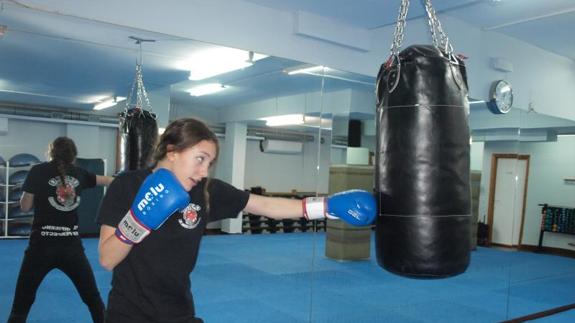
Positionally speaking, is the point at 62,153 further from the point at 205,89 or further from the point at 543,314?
the point at 543,314

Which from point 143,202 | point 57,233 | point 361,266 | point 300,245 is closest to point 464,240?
point 143,202

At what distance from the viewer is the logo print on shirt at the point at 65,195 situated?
2631mm

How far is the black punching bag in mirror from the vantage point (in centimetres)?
174

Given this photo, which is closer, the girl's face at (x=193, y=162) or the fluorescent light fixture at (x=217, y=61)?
the girl's face at (x=193, y=162)

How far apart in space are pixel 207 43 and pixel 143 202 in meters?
2.19

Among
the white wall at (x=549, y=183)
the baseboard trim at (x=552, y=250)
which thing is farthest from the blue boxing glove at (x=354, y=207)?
the baseboard trim at (x=552, y=250)

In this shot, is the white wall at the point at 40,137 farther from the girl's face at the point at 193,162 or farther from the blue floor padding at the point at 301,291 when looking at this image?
the girl's face at the point at 193,162

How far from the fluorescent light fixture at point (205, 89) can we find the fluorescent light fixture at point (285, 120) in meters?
0.52

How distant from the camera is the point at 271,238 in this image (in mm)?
4180

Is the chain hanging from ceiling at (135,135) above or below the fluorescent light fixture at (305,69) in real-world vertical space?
below

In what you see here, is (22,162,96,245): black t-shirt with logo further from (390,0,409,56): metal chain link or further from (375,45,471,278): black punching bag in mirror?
(390,0,409,56): metal chain link

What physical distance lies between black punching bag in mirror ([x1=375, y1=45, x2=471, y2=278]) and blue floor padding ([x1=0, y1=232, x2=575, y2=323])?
6.63ft

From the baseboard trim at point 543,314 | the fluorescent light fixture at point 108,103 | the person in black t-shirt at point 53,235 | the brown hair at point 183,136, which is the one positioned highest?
the fluorescent light fixture at point 108,103

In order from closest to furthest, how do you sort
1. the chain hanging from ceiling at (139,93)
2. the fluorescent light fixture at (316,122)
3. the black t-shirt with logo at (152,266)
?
the black t-shirt with logo at (152,266), the chain hanging from ceiling at (139,93), the fluorescent light fixture at (316,122)
